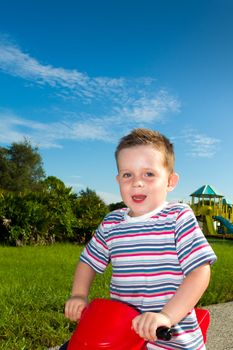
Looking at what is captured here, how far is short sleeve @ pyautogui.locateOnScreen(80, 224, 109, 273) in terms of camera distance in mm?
2074

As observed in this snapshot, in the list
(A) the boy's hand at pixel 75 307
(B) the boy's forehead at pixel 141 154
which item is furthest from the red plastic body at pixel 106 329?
(B) the boy's forehead at pixel 141 154

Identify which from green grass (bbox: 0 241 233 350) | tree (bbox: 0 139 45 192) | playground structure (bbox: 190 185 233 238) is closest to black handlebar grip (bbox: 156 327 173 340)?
green grass (bbox: 0 241 233 350)

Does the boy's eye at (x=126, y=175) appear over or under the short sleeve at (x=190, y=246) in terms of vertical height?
over

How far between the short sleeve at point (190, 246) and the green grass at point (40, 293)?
6.53 feet

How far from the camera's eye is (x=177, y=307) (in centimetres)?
171

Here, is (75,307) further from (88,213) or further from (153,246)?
(88,213)

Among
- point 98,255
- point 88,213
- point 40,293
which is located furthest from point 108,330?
point 88,213

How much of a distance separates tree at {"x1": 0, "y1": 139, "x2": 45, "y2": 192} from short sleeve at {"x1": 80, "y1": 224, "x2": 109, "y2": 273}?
38.9 meters

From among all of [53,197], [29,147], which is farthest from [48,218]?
[29,147]

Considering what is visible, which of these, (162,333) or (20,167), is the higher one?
(20,167)

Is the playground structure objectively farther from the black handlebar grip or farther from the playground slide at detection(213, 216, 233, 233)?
the black handlebar grip

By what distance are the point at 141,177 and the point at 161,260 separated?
334 millimetres

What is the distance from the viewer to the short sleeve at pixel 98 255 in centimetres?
207

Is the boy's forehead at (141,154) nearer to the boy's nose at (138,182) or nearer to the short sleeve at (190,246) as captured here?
the boy's nose at (138,182)
